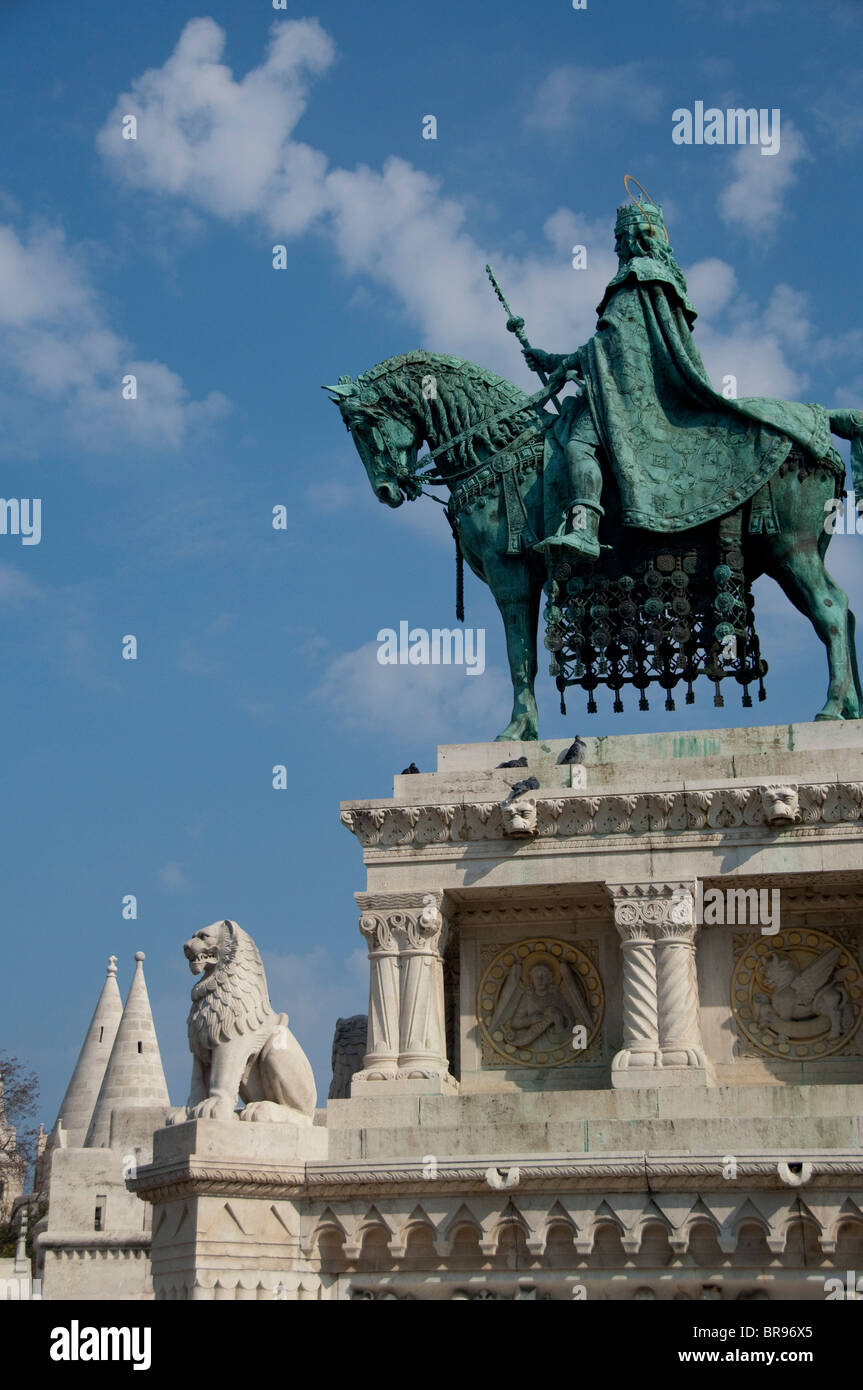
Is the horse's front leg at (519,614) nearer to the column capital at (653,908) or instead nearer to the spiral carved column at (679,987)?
the column capital at (653,908)

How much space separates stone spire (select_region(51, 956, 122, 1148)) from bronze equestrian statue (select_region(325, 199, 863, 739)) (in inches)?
1093

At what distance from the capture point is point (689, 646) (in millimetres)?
22875

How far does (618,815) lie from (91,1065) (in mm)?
31840

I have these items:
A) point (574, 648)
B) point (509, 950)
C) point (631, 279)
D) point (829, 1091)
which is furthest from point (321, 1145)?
point (631, 279)

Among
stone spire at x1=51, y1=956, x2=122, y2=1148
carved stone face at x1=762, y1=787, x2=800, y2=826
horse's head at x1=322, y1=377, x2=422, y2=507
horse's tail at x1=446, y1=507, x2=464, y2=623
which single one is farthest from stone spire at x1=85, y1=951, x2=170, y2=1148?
carved stone face at x1=762, y1=787, x2=800, y2=826

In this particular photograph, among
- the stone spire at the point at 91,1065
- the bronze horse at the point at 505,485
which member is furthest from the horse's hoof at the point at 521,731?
the stone spire at the point at 91,1065

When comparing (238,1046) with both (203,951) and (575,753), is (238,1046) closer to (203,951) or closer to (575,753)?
(203,951)

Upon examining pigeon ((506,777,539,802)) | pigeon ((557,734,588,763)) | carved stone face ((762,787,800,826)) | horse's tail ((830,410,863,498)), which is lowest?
carved stone face ((762,787,800,826))

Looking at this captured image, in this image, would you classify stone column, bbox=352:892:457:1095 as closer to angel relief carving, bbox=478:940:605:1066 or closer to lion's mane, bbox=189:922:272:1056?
angel relief carving, bbox=478:940:605:1066

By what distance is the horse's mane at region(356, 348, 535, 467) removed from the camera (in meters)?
24.0

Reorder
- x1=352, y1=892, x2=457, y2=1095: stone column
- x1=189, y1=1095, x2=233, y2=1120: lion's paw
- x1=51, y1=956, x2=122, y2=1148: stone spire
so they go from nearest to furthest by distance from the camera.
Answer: x1=189, y1=1095, x2=233, y2=1120: lion's paw → x1=352, y1=892, x2=457, y2=1095: stone column → x1=51, y1=956, x2=122, y2=1148: stone spire

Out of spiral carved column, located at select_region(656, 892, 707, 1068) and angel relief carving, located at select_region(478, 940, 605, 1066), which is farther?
angel relief carving, located at select_region(478, 940, 605, 1066)

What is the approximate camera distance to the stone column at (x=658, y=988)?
19.8m
